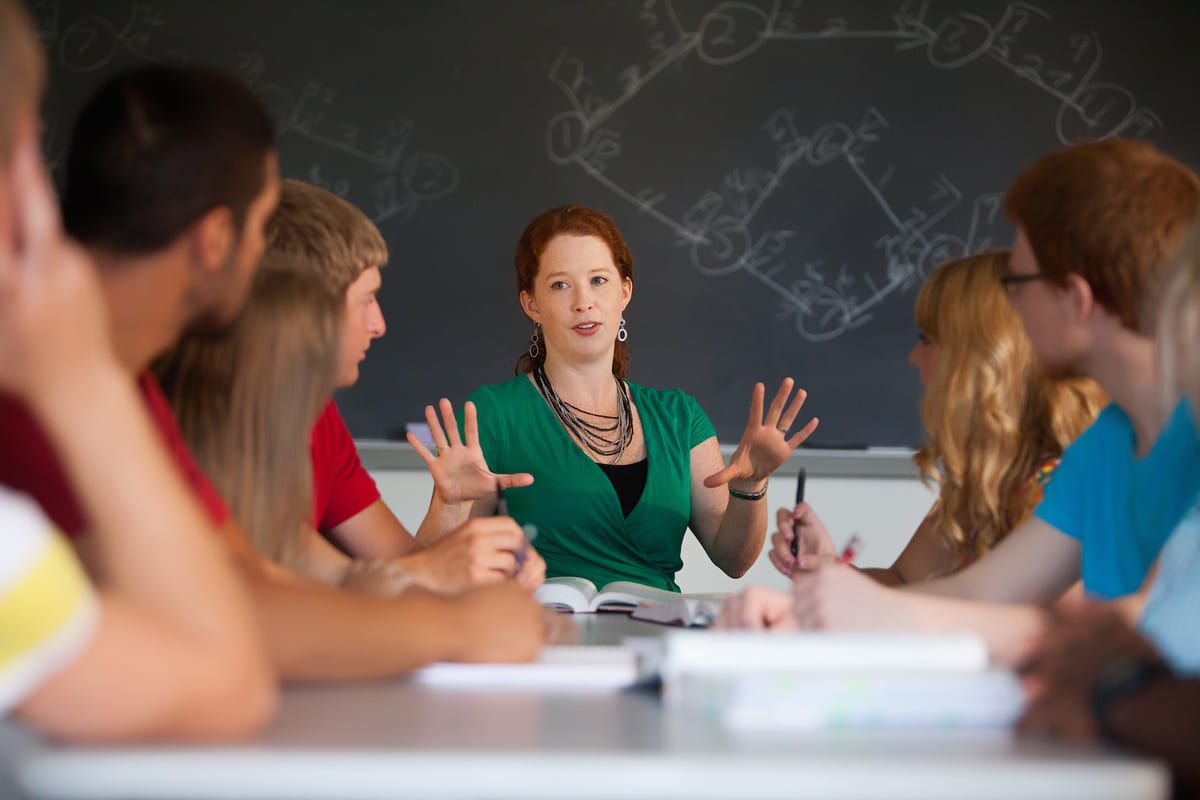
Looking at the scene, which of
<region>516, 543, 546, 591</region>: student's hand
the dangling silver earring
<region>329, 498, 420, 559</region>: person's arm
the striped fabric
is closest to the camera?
the striped fabric

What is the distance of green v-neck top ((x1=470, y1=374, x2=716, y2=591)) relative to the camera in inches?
106

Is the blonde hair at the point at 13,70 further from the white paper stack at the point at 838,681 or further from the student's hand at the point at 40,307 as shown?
the white paper stack at the point at 838,681

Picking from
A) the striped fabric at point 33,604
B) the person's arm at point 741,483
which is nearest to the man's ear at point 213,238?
the striped fabric at point 33,604

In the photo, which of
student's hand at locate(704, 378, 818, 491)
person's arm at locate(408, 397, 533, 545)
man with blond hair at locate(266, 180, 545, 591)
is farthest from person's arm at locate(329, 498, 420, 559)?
student's hand at locate(704, 378, 818, 491)

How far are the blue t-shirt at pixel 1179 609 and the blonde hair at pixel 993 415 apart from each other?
3.08ft

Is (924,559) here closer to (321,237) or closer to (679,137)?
(321,237)

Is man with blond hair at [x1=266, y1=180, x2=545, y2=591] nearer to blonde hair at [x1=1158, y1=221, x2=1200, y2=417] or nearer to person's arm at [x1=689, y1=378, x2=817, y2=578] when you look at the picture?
person's arm at [x1=689, y1=378, x2=817, y2=578]

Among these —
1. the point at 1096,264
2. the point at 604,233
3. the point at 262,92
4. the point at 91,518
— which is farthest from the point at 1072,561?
the point at 262,92

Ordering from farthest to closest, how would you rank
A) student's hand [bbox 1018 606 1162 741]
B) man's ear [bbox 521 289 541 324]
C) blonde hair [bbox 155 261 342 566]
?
man's ear [bbox 521 289 541 324] < blonde hair [bbox 155 261 342 566] < student's hand [bbox 1018 606 1162 741]

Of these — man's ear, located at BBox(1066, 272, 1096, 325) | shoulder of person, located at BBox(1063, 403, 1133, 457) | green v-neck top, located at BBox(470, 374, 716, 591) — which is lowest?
green v-neck top, located at BBox(470, 374, 716, 591)

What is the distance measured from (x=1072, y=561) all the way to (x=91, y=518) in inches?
52.0

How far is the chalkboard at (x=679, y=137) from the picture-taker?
3473 millimetres

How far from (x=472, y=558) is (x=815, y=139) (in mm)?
2267

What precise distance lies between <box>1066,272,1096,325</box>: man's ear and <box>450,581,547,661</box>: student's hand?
78cm
